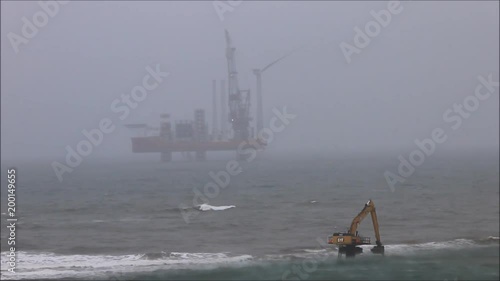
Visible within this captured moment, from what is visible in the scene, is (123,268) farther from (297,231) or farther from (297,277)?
(297,231)

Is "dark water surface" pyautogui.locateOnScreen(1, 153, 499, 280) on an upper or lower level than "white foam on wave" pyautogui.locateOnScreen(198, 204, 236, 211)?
lower

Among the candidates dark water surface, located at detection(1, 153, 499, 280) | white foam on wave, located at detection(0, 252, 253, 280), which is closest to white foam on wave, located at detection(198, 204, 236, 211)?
dark water surface, located at detection(1, 153, 499, 280)

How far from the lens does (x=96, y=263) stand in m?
32.0

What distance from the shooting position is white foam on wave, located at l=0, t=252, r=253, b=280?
29.0m

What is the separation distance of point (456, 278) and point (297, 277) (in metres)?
5.61

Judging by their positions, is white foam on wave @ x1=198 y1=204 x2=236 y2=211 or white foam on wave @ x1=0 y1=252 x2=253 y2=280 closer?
white foam on wave @ x1=0 y1=252 x2=253 y2=280

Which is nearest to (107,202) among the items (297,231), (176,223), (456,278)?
(176,223)

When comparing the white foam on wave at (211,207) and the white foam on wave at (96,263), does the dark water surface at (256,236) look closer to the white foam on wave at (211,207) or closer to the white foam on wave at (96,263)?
the white foam on wave at (96,263)

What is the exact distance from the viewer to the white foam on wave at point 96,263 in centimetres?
2900

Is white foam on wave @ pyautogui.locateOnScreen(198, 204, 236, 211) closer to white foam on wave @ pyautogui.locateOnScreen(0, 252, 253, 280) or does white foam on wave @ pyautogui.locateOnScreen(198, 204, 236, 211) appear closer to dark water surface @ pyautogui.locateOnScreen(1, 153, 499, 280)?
dark water surface @ pyautogui.locateOnScreen(1, 153, 499, 280)

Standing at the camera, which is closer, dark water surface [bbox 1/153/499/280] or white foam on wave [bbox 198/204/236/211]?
dark water surface [bbox 1/153/499/280]

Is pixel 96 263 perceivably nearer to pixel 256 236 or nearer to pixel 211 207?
pixel 256 236

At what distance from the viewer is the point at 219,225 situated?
47.0 meters

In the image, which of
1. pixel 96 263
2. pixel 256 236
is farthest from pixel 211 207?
pixel 96 263
